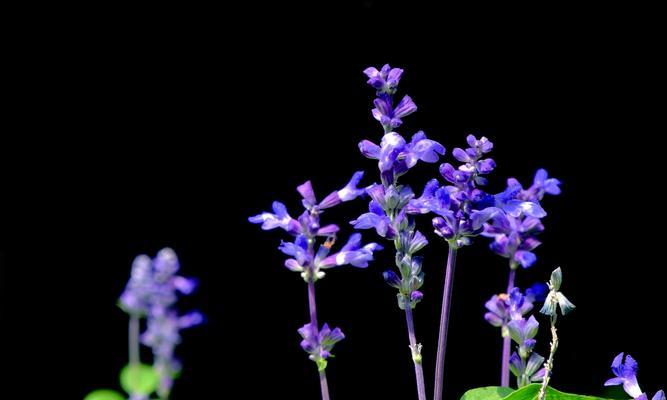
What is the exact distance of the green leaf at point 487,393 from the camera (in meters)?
1.27

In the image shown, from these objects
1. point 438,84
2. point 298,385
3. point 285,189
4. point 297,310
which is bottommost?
point 298,385

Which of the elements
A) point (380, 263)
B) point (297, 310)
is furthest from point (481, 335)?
point (297, 310)

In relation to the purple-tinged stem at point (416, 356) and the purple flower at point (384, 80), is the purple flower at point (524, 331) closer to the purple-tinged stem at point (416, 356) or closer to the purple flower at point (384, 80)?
the purple-tinged stem at point (416, 356)

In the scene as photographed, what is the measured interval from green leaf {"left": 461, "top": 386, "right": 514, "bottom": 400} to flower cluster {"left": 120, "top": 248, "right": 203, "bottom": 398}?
50 centimetres

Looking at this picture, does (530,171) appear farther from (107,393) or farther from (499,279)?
(107,393)

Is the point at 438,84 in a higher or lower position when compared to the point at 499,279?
higher

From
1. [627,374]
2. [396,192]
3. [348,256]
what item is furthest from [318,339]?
[627,374]

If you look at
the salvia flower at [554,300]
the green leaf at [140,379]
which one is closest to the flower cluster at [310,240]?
the salvia flower at [554,300]

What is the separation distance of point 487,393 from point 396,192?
35 cm

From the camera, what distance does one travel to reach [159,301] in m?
0.89

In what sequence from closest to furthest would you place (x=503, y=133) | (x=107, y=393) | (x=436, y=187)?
1. (x=107, y=393)
2. (x=436, y=187)
3. (x=503, y=133)

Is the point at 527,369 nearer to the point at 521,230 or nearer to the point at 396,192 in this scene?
the point at 521,230

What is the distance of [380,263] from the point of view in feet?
7.62

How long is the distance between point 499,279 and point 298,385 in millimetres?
619
